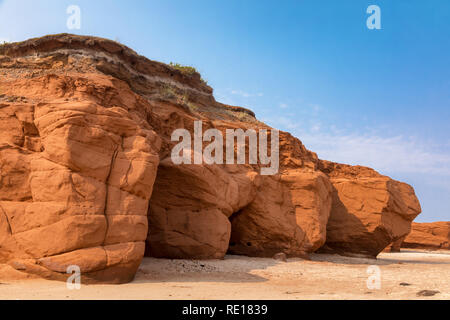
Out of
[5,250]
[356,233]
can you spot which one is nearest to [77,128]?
[5,250]

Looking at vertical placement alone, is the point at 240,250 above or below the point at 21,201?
below

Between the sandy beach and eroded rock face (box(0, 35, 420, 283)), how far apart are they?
701 mm

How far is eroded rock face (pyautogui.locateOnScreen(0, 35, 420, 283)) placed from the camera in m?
7.47

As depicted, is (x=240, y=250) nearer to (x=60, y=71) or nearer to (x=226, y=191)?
(x=226, y=191)

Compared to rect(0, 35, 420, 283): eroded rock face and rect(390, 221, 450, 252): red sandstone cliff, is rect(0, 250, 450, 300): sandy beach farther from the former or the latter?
rect(390, 221, 450, 252): red sandstone cliff

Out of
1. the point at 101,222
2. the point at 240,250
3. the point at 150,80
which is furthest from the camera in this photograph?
the point at 150,80

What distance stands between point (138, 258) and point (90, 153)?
2424mm

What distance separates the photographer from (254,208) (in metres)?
15.1
